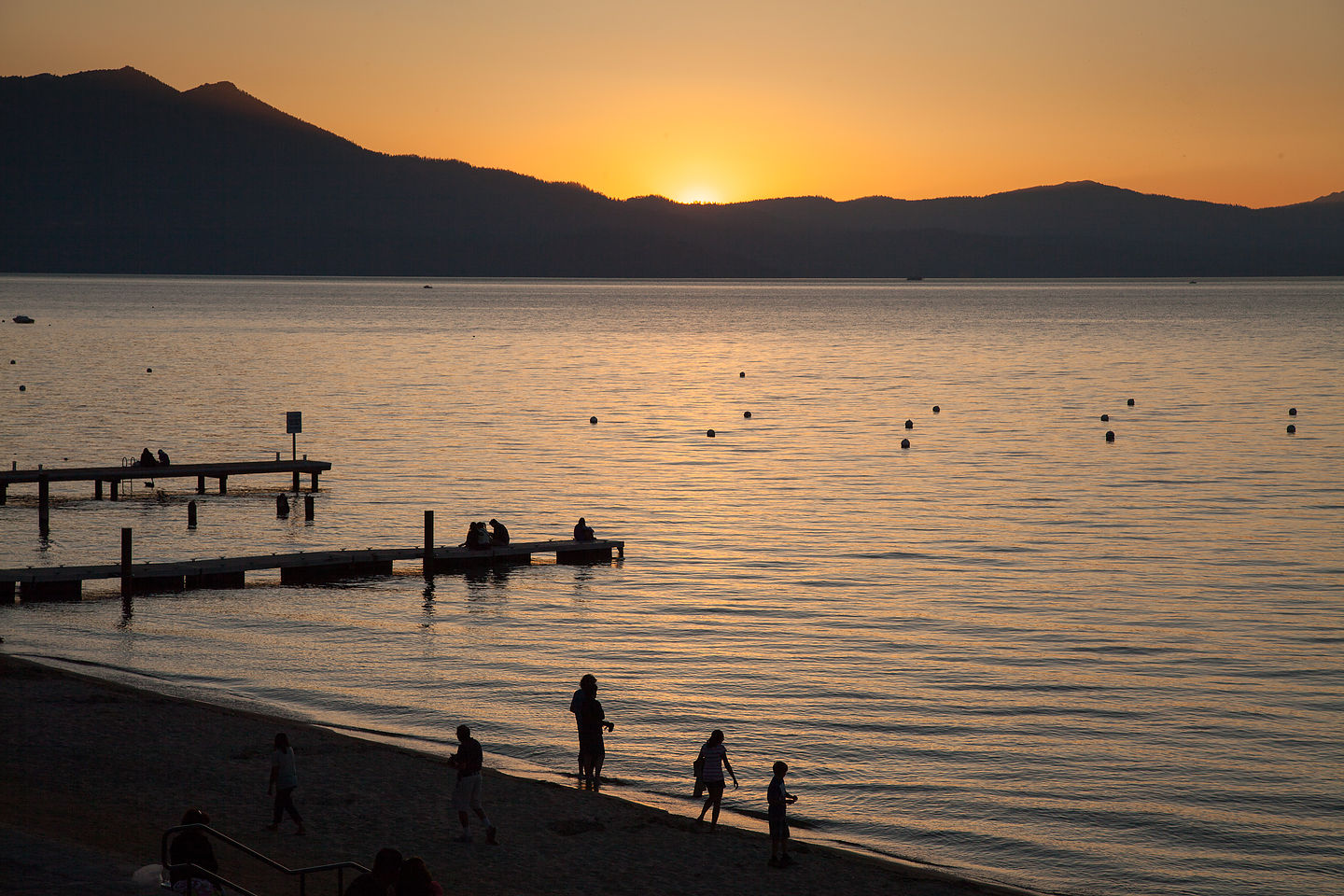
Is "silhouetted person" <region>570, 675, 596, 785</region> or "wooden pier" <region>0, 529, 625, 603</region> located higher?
"silhouetted person" <region>570, 675, 596, 785</region>

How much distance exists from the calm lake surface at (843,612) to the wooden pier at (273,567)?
627 mm

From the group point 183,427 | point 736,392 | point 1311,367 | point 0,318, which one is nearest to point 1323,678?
point 183,427

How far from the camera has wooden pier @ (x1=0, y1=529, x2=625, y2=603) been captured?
33.4 meters

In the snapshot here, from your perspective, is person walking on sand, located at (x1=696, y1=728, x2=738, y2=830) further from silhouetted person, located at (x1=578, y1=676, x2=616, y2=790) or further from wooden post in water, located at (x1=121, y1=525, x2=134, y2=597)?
wooden post in water, located at (x1=121, y1=525, x2=134, y2=597)

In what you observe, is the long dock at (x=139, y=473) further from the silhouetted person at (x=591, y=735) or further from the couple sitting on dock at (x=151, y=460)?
the silhouetted person at (x=591, y=735)

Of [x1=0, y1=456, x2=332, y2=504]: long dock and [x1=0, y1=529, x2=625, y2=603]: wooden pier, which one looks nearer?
[x1=0, y1=529, x2=625, y2=603]: wooden pier

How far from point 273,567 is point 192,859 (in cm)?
2421

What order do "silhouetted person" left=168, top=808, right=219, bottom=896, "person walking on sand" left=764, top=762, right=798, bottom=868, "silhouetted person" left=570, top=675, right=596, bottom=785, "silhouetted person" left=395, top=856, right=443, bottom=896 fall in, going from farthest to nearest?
A: "silhouetted person" left=570, top=675, right=596, bottom=785, "person walking on sand" left=764, top=762, right=798, bottom=868, "silhouetted person" left=168, top=808, right=219, bottom=896, "silhouetted person" left=395, top=856, right=443, bottom=896

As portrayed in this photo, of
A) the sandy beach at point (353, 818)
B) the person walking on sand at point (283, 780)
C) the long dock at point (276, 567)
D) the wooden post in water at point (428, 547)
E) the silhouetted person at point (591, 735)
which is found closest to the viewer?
the sandy beach at point (353, 818)

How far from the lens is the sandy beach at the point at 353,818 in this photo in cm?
1611

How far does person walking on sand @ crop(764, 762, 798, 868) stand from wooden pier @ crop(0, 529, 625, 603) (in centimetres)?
2182

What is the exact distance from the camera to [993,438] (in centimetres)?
7100

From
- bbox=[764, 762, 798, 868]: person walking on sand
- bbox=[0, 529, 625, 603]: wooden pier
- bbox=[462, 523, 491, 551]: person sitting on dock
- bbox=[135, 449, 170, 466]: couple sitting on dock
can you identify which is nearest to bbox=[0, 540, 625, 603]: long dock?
bbox=[0, 529, 625, 603]: wooden pier

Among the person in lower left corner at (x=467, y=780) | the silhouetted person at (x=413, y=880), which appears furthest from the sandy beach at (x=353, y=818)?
the silhouetted person at (x=413, y=880)
